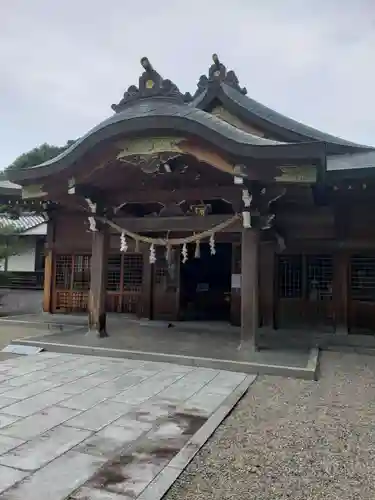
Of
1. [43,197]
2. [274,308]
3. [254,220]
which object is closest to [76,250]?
[43,197]

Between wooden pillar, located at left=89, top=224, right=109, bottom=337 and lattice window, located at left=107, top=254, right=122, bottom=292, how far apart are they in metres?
3.28

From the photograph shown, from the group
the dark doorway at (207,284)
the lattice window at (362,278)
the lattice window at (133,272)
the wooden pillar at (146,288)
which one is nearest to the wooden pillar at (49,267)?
the lattice window at (133,272)

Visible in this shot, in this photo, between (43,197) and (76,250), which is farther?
(76,250)

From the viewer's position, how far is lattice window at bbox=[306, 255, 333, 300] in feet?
29.8

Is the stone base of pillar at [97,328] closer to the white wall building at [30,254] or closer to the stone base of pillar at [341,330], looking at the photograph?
the stone base of pillar at [341,330]

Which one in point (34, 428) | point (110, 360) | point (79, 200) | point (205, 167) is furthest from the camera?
point (79, 200)

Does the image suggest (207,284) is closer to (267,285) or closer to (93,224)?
(267,285)

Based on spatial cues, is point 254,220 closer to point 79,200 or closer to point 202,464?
point 79,200

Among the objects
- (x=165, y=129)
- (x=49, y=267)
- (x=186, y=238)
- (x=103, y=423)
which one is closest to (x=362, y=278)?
(x=186, y=238)

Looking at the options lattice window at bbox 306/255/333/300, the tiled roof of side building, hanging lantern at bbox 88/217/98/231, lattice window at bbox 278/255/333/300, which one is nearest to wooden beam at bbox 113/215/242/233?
hanging lantern at bbox 88/217/98/231

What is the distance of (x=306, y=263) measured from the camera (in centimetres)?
921

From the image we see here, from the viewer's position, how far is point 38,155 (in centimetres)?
2703

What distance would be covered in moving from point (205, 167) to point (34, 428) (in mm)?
4711

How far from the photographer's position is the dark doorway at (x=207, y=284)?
1198 cm
